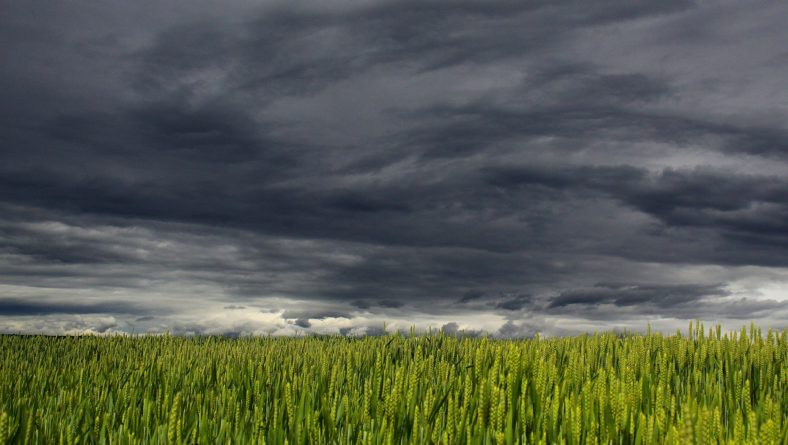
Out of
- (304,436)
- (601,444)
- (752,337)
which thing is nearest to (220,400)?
(304,436)

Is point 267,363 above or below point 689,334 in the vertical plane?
below

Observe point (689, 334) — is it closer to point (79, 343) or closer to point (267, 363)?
point (267, 363)

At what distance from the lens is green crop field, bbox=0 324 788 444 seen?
484 cm

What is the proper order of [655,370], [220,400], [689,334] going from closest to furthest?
[220,400] < [655,370] < [689,334]

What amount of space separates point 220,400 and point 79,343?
13.2m

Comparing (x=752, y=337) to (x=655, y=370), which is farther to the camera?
(x=752, y=337)

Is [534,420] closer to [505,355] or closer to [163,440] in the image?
[163,440]

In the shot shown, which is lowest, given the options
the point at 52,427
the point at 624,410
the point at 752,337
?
the point at 52,427

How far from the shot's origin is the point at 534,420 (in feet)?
18.5

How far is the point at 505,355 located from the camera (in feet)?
31.4

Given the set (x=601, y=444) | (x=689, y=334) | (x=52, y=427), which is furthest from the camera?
(x=689, y=334)

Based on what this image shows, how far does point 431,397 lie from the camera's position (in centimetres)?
548

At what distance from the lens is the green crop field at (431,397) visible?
191 inches

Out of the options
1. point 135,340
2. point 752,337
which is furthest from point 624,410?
point 135,340
